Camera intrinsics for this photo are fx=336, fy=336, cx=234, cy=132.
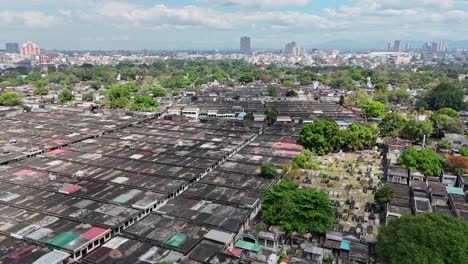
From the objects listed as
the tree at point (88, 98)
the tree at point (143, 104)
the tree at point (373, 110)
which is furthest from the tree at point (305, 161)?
the tree at point (88, 98)

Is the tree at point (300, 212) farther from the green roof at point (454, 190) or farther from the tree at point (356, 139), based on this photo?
the tree at point (356, 139)

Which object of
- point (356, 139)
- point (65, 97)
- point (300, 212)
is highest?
point (65, 97)

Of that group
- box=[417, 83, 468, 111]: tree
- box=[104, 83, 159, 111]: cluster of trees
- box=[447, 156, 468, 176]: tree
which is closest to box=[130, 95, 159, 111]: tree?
box=[104, 83, 159, 111]: cluster of trees

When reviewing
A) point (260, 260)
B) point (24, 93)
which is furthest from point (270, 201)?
point (24, 93)

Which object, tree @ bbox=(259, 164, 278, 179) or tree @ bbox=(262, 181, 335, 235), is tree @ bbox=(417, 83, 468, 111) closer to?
tree @ bbox=(259, 164, 278, 179)

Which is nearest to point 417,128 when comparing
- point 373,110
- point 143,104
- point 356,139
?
point 356,139

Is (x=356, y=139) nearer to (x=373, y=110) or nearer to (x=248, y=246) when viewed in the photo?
(x=373, y=110)

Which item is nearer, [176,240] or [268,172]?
[176,240]
